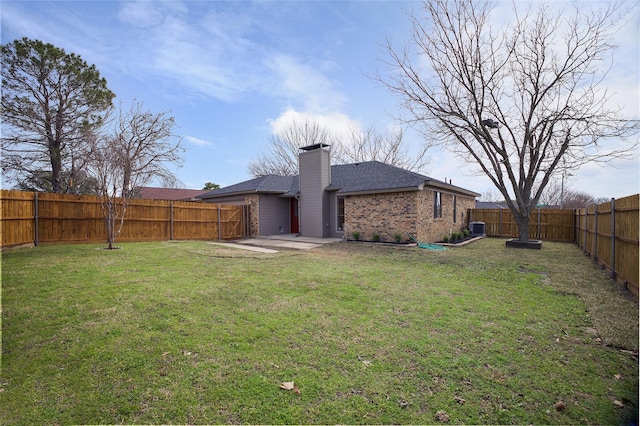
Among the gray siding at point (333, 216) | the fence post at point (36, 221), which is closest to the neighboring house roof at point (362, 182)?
the gray siding at point (333, 216)

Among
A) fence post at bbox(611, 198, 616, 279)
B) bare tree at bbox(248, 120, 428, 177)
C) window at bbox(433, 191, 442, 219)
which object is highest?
bare tree at bbox(248, 120, 428, 177)

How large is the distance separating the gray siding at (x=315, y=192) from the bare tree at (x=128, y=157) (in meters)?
6.74

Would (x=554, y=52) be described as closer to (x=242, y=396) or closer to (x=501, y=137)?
(x=501, y=137)

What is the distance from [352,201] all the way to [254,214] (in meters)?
6.24

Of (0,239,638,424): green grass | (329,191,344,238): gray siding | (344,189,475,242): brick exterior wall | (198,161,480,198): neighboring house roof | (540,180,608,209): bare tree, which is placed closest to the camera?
(0,239,638,424): green grass

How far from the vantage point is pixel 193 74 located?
436 inches

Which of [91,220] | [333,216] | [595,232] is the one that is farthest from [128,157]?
[595,232]

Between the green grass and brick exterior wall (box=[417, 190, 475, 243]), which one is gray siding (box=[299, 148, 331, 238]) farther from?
the green grass

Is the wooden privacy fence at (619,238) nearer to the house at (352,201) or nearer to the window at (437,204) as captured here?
the house at (352,201)

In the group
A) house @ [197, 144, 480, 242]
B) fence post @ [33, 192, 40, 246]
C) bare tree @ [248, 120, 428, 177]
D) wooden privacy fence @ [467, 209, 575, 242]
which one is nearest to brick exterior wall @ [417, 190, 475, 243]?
house @ [197, 144, 480, 242]

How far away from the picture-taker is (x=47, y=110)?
15258mm

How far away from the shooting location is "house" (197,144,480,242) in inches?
499

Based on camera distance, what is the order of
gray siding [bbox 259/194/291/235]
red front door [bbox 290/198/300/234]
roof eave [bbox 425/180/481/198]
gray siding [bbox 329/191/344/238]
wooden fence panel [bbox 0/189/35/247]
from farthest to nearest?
red front door [bbox 290/198/300/234] → gray siding [bbox 259/194/291/235] → gray siding [bbox 329/191/344/238] → roof eave [bbox 425/180/481/198] → wooden fence panel [bbox 0/189/35/247]

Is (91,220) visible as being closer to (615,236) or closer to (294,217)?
(294,217)
